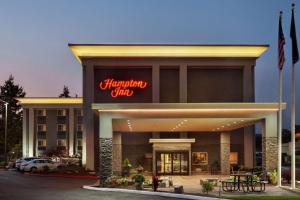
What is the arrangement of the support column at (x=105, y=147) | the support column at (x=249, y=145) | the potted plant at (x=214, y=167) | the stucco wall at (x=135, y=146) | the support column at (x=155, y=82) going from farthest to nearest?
the stucco wall at (x=135, y=146), the support column at (x=249, y=145), the support column at (x=155, y=82), the potted plant at (x=214, y=167), the support column at (x=105, y=147)

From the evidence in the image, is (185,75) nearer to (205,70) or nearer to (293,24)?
(205,70)

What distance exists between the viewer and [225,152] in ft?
160

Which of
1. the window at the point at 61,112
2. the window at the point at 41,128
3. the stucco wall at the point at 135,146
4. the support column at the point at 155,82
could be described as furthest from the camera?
the window at the point at 41,128

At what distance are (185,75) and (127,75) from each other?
509 cm

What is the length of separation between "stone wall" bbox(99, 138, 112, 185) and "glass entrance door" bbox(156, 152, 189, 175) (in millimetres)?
13464

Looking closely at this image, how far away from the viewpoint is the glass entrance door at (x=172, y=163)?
45.5 meters

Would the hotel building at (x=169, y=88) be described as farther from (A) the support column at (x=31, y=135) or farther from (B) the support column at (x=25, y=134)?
(B) the support column at (x=25, y=134)

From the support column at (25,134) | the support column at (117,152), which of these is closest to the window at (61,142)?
the support column at (25,134)

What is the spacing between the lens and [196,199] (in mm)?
24797

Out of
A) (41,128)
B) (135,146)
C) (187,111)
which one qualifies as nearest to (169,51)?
(135,146)

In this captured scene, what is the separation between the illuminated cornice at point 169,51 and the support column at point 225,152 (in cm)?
715

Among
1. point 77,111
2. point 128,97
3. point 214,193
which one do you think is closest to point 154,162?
point 128,97

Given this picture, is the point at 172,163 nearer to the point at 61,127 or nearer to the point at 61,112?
the point at 61,112

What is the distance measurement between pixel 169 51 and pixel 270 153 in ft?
60.0
